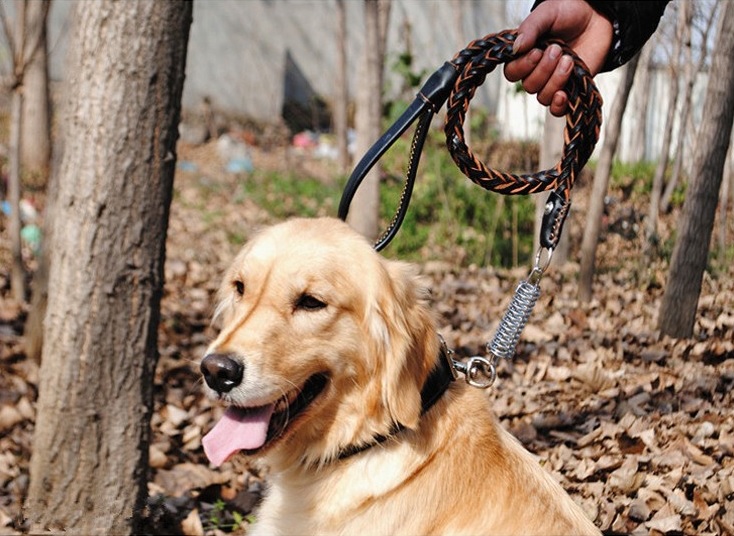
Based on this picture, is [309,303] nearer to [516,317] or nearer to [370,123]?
[516,317]

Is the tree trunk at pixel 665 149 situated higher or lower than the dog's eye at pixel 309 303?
higher

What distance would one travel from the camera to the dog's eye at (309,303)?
266cm

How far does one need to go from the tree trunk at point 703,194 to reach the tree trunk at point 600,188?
1.21 m

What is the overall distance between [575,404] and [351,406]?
1904 millimetres

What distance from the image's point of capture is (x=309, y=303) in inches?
105

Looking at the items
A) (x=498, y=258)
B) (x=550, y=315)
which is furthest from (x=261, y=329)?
(x=498, y=258)

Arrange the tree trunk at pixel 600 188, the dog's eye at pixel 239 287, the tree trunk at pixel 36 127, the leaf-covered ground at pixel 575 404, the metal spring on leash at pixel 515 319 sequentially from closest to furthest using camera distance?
1. the metal spring on leash at pixel 515 319
2. the dog's eye at pixel 239 287
3. the leaf-covered ground at pixel 575 404
4. the tree trunk at pixel 600 188
5. the tree trunk at pixel 36 127

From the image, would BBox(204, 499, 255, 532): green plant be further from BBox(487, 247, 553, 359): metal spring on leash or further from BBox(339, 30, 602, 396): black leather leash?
BBox(487, 247, 553, 359): metal spring on leash

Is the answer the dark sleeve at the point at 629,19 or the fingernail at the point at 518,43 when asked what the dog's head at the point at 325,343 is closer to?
the fingernail at the point at 518,43

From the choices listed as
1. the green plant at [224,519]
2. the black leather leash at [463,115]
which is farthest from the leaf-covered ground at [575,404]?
the black leather leash at [463,115]

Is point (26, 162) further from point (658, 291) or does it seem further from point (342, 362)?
point (342, 362)

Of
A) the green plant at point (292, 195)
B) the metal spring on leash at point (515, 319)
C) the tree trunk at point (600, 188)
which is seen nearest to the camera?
the metal spring on leash at point (515, 319)

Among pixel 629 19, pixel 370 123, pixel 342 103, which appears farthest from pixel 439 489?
pixel 342 103

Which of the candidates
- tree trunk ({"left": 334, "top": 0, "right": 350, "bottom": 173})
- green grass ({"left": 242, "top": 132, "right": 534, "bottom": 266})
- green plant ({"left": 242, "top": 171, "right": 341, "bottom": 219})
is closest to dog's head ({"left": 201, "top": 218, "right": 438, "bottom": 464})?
green grass ({"left": 242, "top": 132, "right": 534, "bottom": 266})
